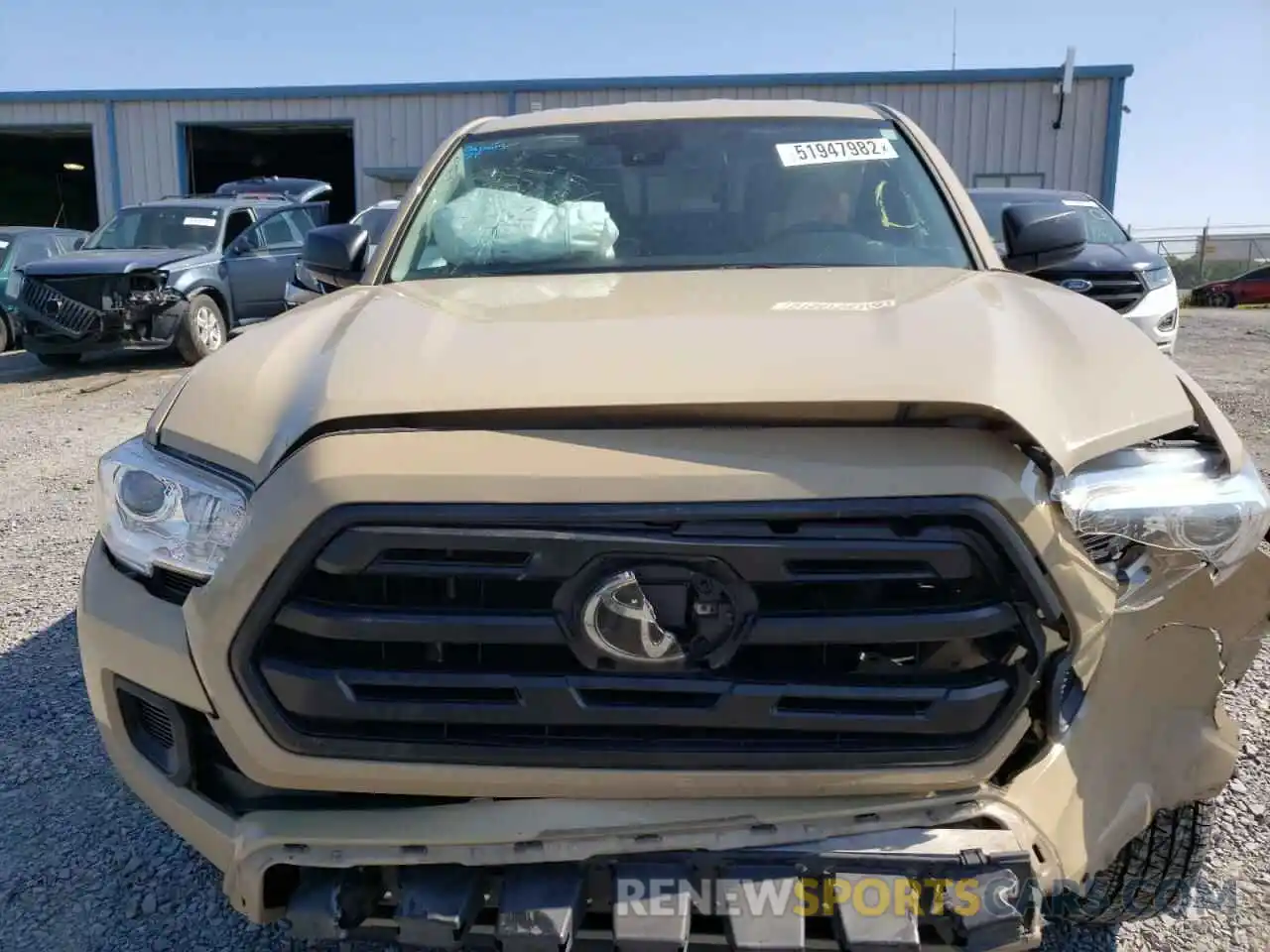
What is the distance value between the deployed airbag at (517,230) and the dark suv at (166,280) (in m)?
8.53

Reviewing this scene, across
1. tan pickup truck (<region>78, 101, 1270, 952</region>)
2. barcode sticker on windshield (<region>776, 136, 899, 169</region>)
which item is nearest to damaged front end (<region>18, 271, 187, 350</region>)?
barcode sticker on windshield (<region>776, 136, 899, 169</region>)

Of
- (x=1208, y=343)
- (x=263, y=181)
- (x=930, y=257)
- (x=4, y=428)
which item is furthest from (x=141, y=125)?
(x=930, y=257)

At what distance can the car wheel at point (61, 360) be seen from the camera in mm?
11416

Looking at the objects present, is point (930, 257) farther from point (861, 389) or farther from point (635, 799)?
point (635, 799)

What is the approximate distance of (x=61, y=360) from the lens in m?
11.5

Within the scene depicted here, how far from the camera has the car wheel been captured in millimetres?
11416

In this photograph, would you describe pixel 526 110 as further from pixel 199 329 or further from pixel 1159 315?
pixel 1159 315

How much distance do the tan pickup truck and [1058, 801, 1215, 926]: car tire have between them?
0.21 metres

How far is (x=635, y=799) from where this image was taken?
62.0 inches

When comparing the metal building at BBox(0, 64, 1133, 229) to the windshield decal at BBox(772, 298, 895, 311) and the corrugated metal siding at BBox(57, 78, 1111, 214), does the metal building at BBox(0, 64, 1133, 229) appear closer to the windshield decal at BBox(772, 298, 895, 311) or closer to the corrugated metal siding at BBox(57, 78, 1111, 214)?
the corrugated metal siding at BBox(57, 78, 1111, 214)

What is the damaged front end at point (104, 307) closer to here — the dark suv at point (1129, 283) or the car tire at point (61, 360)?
the car tire at point (61, 360)

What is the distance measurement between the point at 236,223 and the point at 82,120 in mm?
13758

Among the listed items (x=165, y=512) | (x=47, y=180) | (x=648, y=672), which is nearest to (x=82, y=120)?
(x=47, y=180)

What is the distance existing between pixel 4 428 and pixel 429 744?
817 cm
